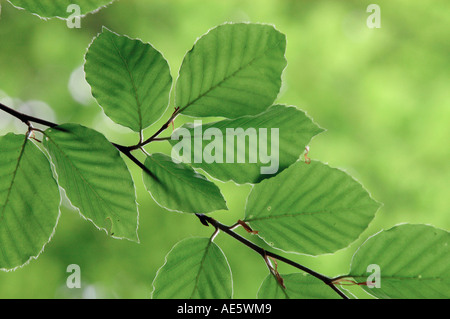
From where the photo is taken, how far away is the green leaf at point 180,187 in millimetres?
358

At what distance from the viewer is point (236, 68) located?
0.37 meters

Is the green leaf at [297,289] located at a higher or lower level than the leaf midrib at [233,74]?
lower

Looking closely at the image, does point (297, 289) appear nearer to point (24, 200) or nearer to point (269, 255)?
point (269, 255)

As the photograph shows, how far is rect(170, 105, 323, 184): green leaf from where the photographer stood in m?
0.35

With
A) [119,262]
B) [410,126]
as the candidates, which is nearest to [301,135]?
[119,262]

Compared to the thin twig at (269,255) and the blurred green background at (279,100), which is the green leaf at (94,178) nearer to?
the thin twig at (269,255)

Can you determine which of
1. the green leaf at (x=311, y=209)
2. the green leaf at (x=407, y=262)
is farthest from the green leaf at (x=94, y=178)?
the green leaf at (x=407, y=262)

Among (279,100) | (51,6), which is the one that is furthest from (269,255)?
(279,100)

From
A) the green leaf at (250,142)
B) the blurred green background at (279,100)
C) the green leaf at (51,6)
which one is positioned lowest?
the green leaf at (250,142)

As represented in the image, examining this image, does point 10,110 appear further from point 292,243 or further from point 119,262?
point 119,262

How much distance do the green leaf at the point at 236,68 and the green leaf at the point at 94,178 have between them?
0.30 ft

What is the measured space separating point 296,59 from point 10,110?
3254 millimetres

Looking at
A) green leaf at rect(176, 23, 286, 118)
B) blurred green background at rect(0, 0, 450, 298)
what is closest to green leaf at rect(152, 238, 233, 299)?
green leaf at rect(176, 23, 286, 118)
